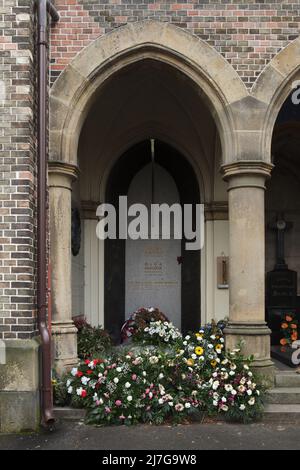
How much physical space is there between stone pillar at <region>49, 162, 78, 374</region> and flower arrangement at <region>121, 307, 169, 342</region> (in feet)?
6.64

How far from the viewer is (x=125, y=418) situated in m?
5.79

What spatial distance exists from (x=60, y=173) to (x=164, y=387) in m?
2.80

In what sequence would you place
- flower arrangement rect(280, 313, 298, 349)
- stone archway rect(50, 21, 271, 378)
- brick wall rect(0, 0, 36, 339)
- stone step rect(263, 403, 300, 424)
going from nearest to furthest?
brick wall rect(0, 0, 36, 339)
stone step rect(263, 403, 300, 424)
stone archway rect(50, 21, 271, 378)
flower arrangement rect(280, 313, 298, 349)

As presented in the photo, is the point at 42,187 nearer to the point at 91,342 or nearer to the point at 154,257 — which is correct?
the point at 91,342

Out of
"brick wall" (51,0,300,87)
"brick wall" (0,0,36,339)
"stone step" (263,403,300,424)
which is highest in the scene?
"brick wall" (51,0,300,87)

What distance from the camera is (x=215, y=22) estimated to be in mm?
6695

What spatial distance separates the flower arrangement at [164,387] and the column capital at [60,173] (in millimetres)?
2170

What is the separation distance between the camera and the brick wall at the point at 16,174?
226 inches

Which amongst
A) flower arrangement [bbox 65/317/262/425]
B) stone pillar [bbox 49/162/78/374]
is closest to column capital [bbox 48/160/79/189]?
stone pillar [bbox 49/162/78/374]

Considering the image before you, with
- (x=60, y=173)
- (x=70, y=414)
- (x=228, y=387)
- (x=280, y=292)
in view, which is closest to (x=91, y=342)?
(x=70, y=414)

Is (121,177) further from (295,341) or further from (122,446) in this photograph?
(122,446)

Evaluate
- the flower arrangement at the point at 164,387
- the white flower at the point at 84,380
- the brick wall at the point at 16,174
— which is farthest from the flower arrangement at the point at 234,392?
the brick wall at the point at 16,174

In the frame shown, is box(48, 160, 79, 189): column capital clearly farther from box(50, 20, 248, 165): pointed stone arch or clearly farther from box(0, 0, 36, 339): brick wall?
box(0, 0, 36, 339): brick wall

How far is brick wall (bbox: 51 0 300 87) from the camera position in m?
6.65
